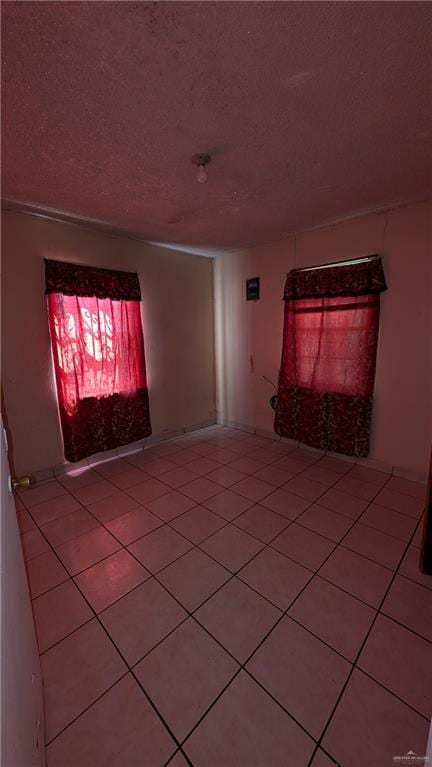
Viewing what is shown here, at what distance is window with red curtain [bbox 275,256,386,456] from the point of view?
273 cm

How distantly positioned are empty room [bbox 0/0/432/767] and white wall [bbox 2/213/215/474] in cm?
2

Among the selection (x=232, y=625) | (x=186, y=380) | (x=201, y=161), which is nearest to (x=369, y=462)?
(x=232, y=625)

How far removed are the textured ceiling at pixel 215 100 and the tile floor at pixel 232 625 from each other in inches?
95.2

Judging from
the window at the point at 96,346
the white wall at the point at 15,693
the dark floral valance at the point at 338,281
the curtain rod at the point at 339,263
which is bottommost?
the white wall at the point at 15,693

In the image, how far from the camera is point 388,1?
3.02 ft

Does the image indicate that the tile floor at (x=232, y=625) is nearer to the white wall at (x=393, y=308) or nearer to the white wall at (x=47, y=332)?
the white wall at (x=393, y=308)

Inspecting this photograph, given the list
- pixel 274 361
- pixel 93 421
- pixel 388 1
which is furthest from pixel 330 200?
pixel 93 421

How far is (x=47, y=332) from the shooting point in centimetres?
265

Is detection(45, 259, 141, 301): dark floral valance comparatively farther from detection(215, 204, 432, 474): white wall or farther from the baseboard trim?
the baseboard trim

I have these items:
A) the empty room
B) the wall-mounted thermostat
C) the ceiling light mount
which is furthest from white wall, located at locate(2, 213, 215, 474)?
the ceiling light mount

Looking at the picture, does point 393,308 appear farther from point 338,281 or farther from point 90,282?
point 90,282

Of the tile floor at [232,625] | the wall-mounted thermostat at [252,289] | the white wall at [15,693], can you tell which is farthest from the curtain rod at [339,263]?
the white wall at [15,693]

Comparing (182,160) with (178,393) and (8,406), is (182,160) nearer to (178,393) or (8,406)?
(8,406)

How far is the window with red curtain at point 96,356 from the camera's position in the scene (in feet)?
8.77
